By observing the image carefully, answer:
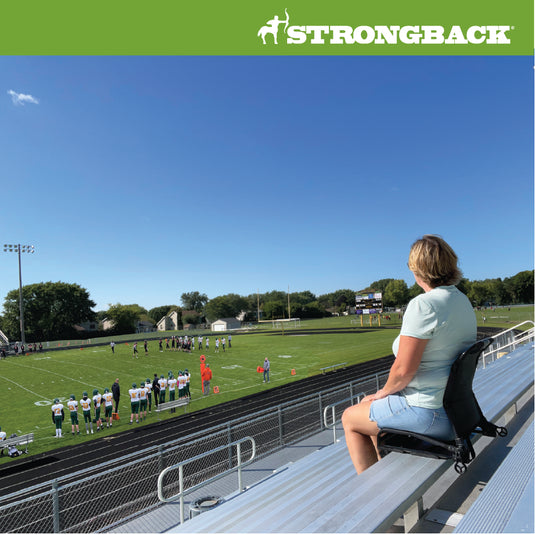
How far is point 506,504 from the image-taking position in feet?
6.41

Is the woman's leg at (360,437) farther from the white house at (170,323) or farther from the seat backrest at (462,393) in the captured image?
the white house at (170,323)

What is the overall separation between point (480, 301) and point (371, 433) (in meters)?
127

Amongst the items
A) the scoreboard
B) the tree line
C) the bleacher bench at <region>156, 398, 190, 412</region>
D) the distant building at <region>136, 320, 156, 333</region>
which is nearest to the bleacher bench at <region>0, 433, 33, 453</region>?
the bleacher bench at <region>156, 398, 190, 412</region>

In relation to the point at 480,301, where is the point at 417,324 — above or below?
above

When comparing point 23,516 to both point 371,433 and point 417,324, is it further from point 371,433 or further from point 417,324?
point 417,324

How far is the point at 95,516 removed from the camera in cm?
838

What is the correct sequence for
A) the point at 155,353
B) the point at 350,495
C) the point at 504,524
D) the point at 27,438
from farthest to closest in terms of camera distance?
the point at 155,353, the point at 27,438, the point at 350,495, the point at 504,524

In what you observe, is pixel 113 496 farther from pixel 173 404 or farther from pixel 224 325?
pixel 224 325

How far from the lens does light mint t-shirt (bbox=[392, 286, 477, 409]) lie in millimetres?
1826

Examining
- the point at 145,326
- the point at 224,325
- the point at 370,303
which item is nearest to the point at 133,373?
the point at 370,303

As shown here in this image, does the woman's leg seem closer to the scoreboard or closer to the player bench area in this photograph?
the player bench area

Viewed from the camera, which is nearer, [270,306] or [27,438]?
[27,438]

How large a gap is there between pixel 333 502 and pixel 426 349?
95 cm

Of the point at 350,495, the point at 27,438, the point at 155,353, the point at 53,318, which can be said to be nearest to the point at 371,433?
the point at 350,495
